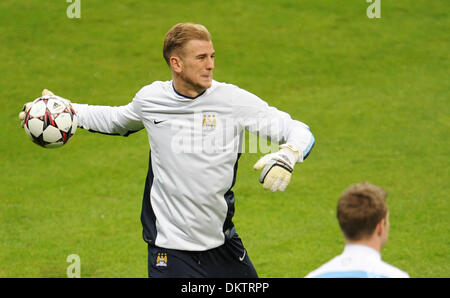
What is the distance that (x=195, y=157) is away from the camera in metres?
5.69

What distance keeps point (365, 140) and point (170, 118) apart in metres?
8.16

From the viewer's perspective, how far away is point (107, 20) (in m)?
19.7

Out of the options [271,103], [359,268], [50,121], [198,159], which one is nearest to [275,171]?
[198,159]

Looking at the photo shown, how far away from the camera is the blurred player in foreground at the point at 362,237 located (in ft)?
12.1

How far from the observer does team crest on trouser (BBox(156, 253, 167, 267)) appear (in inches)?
227

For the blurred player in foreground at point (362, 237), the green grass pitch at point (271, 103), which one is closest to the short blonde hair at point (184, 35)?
the blurred player in foreground at point (362, 237)

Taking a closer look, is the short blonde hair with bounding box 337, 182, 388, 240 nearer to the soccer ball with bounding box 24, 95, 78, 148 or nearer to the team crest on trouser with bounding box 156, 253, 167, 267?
the team crest on trouser with bounding box 156, 253, 167, 267

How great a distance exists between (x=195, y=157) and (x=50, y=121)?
149 cm

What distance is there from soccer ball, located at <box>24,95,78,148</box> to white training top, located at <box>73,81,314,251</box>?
95 centimetres

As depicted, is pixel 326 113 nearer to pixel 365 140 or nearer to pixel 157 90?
pixel 365 140

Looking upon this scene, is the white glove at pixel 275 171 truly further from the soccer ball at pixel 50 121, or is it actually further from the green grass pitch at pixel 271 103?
the green grass pitch at pixel 271 103

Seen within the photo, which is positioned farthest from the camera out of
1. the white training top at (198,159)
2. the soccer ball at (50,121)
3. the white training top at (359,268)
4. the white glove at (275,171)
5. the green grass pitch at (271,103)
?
the green grass pitch at (271,103)

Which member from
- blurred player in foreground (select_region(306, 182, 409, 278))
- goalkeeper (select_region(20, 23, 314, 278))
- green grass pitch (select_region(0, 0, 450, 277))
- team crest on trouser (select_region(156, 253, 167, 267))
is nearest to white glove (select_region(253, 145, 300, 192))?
goalkeeper (select_region(20, 23, 314, 278))

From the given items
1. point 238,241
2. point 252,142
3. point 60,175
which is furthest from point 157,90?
point 60,175
